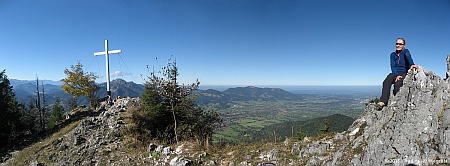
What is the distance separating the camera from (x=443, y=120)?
634cm

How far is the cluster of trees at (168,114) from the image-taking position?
48.6 ft

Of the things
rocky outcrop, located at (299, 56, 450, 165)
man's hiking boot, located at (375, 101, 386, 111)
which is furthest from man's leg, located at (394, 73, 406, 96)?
man's hiking boot, located at (375, 101, 386, 111)

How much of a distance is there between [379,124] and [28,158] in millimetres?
21048

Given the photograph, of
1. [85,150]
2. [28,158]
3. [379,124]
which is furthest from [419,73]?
[28,158]

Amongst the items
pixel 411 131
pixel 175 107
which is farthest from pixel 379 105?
pixel 175 107

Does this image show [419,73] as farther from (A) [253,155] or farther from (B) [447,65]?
(A) [253,155]

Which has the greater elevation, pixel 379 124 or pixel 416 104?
pixel 416 104

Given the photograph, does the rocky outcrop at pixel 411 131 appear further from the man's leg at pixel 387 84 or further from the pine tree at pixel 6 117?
the pine tree at pixel 6 117

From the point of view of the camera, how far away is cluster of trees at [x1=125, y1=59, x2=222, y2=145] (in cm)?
1482

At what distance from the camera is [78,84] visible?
1026 inches

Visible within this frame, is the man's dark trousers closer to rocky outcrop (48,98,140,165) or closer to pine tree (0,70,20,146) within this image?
rocky outcrop (48,98,140,165)

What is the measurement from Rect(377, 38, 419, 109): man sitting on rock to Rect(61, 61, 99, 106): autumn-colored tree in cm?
2782

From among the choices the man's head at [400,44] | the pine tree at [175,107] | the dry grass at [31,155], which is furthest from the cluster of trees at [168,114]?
the man's head at [400,44]

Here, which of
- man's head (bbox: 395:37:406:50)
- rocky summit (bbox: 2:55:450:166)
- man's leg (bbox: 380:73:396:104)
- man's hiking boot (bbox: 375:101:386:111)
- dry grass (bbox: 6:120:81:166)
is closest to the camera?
rocky summit (bbox: 2:55:450:166)
